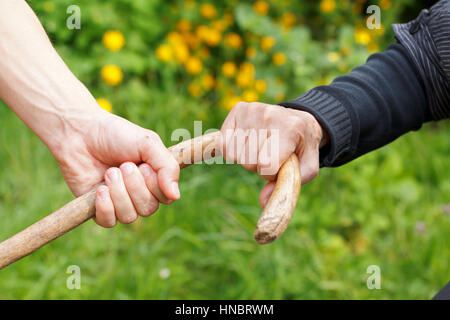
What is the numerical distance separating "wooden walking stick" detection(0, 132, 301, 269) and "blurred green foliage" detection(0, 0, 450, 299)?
39.4 inches

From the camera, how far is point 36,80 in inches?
47.6

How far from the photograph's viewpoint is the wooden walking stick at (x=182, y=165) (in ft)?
2.93

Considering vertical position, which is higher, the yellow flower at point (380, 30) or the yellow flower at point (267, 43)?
the yellow flower at point (380, 30)

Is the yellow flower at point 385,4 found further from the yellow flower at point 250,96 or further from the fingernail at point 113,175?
the fingernail at point 113,175

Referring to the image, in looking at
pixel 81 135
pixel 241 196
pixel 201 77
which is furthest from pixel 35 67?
pixel 201 77

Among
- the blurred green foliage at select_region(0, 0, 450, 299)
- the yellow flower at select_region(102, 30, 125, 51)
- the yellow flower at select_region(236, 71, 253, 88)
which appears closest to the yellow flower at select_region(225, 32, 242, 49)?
the blurred green foliage at select_region(0, 0, 450, 299)

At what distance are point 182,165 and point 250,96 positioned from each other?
5.50ft

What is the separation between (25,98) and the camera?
1226mm

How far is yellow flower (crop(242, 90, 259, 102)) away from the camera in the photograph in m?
2.71

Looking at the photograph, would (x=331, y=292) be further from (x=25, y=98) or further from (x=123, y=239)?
(x=25, y=98)

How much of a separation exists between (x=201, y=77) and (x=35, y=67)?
179 cm

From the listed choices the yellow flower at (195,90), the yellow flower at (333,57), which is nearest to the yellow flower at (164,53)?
the yellow flower at (195,90)

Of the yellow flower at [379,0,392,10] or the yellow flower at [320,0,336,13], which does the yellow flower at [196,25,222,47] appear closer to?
the yellow flower at [320,0,336,13]

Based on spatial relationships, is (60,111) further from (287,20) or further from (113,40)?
(287,20)
